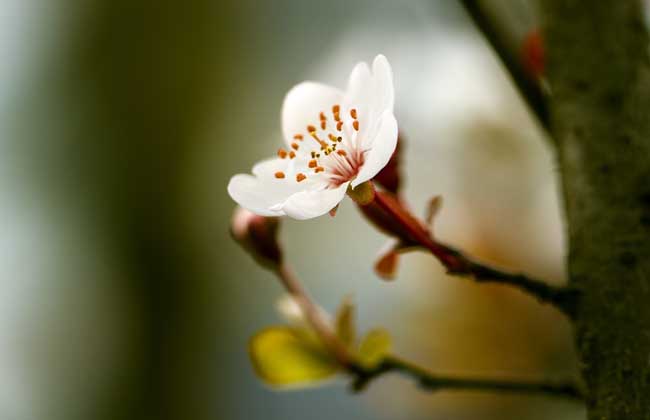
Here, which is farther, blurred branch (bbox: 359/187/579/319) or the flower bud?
the flower bud

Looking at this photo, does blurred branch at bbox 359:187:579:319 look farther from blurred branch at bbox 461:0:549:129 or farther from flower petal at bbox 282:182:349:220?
blurred branch at bbox 461:0:549:129

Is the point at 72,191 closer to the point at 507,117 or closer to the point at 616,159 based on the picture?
the point at 507,117

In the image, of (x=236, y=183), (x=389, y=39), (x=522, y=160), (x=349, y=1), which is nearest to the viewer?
(x=236, y=183)

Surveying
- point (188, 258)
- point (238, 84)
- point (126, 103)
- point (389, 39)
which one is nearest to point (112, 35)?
point (126, 103)

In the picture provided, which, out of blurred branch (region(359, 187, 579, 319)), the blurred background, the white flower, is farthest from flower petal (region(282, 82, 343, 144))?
the blurred background

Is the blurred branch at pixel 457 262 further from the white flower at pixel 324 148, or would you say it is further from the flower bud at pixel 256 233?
the flower bud at pixel 256 233

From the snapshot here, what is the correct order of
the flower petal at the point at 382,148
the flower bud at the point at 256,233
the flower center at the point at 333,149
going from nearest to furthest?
the flower petal at the point at 382,148, the flower center at the point at 333,149, the flower bud at the point at 256,233

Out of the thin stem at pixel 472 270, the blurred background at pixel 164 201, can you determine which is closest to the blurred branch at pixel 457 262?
the thin stem at pixel 472 270
